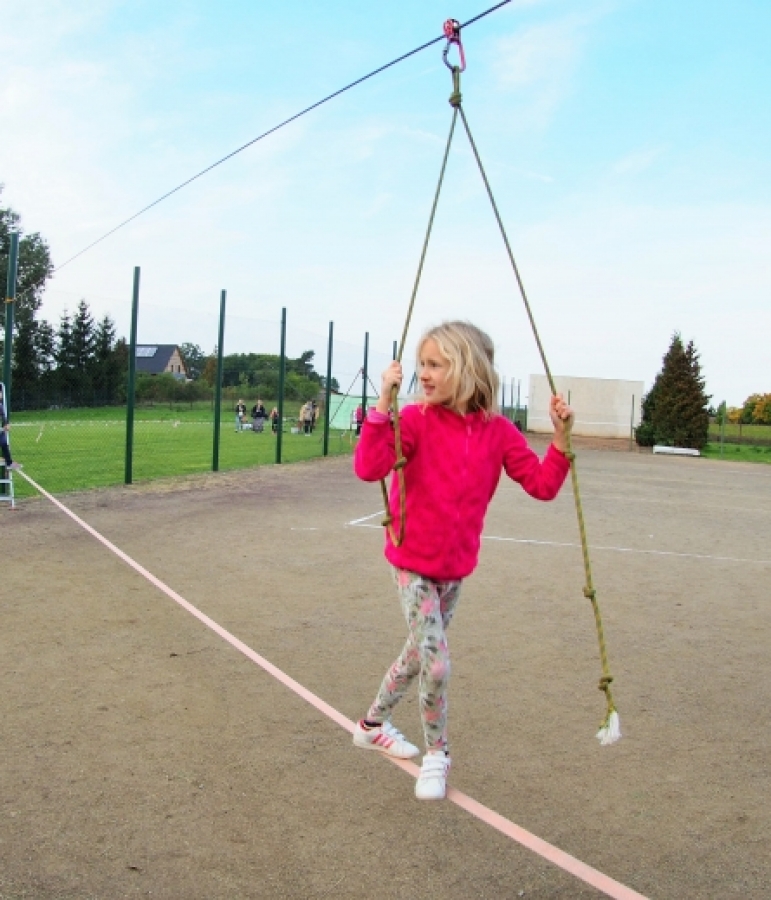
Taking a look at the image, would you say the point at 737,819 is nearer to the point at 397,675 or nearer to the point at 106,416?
the point at 397,675

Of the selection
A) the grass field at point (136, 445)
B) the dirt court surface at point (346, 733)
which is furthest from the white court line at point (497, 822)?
the grass field at point (136, 445)

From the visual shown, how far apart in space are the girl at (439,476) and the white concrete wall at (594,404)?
41.3m

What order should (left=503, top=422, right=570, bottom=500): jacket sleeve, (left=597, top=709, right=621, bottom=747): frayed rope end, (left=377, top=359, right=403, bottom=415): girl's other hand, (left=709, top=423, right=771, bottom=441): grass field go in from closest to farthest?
(left=377, top=359, right=403, bottom=415): girl's other hand
(left=597, top=709, right=621, bottom=747): frayed rope end
(left=503, top=422, right=570, bottom=500): jacket sleeve
(left=709, top=423, right=771, bottom=441): grass field

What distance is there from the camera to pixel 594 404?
148ft

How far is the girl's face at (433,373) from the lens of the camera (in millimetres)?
3014

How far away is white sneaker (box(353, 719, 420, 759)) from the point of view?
3.37m

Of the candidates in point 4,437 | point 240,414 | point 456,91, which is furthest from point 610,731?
point 240,414

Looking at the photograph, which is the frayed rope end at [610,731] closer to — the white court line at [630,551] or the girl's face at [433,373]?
the girl's face at [433,373]

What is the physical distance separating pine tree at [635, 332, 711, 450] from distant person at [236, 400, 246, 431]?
690 inches

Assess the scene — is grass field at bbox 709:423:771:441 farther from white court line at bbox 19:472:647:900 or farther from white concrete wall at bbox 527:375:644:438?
white court line at bbox 19:472:647:900

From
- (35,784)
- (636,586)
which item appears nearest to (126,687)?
(35,784)

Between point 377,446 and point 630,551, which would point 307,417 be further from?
point 377,446

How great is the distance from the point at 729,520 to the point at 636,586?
5.54m

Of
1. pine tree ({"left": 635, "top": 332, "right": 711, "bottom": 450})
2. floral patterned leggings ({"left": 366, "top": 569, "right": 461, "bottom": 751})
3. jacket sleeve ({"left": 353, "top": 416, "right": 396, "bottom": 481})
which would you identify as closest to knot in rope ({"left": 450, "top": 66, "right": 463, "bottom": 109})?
jacket sleeve ({"left": 353, "top": 416, "right": 396, "bottom": 481})
